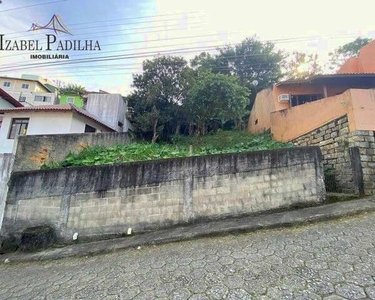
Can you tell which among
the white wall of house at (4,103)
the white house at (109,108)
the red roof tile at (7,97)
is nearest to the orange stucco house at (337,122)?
the white house at (109,108)

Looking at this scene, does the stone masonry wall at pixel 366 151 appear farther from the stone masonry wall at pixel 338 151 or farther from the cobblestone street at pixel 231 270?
the cobblestone street at pixel 231 270

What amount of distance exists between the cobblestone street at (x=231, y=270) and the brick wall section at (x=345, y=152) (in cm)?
162

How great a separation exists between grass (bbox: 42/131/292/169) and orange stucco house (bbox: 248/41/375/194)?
857 millimetres

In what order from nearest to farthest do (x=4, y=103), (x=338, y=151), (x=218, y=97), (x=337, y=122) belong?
(x=338, y=151) → (x=337, y=122) → (x=218, y=97) → (x=4, y=103)

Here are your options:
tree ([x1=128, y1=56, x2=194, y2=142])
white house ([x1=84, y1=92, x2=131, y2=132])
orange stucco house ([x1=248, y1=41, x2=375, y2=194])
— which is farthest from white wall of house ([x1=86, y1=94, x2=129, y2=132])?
orange stucco house ([x1=248, y1=41, x2=375, y2=194])

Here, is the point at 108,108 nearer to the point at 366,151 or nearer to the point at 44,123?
the point at 44,123

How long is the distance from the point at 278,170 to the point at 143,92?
1147cm

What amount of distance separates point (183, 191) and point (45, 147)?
6.01m

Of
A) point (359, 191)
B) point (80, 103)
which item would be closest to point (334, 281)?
point (359, 191)

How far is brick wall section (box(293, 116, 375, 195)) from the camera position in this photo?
5.08m

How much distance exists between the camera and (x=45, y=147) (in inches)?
309

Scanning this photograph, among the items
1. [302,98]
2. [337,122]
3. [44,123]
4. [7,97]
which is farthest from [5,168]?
[302,98]

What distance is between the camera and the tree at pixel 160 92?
12852 millimetres

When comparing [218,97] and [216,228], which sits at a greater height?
[218,97]
